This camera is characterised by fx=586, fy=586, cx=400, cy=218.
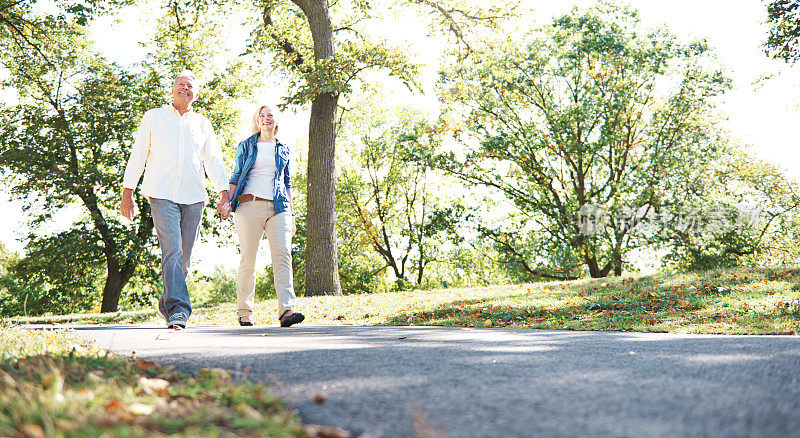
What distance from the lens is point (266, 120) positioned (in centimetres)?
682

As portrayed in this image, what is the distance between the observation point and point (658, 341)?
4.74 m

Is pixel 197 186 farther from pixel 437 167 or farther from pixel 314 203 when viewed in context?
pixel 437 167

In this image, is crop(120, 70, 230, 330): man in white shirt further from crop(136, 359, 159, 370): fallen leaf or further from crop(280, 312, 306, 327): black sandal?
crop(136, 359, 159, 370): fallen leaf

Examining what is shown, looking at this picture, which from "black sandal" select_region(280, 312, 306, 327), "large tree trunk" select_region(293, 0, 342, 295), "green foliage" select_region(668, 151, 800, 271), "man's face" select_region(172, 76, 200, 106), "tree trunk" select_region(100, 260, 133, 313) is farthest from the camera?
"tree trunk" select_region(100, 260, 133, 313)

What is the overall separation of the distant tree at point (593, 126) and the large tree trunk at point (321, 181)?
632 centimetres

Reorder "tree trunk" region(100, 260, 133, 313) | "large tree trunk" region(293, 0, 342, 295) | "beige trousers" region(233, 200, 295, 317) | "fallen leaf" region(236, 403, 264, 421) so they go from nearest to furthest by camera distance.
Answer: "fallen leaf" region(236, 403, 264, 421), "beige trousers" region(233, 200, 295, 317), "large tree trunk" region(293, 0, 342, 295), "tree trunk" region(100, 260, 133, 313)

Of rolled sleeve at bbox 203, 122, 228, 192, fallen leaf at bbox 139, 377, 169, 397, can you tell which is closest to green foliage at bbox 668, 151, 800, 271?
rolled sleeve at bbox 203, 122, 228, 192

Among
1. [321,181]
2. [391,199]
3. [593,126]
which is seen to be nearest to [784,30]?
[593,126]

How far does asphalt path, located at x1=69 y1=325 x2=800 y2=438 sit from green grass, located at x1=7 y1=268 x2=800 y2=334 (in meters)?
2.93

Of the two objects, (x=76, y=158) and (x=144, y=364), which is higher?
(x=76, y=158)

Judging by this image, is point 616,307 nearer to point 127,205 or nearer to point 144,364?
point 127,205

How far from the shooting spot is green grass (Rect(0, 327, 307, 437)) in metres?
1.79

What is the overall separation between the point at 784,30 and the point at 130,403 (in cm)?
1587

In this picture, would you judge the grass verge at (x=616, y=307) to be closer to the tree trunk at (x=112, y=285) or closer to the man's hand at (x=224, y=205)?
the man's hand at (x=224, y=205)
